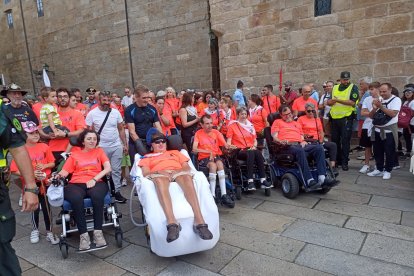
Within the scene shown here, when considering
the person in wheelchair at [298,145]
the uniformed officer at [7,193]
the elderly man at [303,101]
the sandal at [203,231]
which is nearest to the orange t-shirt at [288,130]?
the person in wheelchair at [298,145]

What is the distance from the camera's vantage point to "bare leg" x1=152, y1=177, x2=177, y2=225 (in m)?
2.89

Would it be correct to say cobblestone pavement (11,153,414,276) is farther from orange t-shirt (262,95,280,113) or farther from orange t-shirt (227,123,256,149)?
orange t-shirt (262,95,280,113)

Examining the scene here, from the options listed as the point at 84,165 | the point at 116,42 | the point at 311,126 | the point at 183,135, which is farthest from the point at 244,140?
the point at 116,42

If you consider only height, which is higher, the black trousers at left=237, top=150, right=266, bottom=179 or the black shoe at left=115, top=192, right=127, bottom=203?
the black trousers at left=237, top=150, right=266, bottom=179

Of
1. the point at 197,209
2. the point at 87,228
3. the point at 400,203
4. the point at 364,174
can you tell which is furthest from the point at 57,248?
the point at 364,174

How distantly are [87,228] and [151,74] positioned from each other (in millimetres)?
11012

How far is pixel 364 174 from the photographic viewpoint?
568 cm

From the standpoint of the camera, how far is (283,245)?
3.23 metres

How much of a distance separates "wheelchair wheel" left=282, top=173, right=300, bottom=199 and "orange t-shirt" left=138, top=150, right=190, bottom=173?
70.9 inches

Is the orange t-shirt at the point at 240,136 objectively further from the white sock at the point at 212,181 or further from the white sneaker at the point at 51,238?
the white sneaker at the point at 51,238

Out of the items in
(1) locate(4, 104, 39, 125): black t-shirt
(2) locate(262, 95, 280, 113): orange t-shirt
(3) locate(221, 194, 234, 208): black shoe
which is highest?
(1) locate(4, 104, 39, 125): black t-shirt

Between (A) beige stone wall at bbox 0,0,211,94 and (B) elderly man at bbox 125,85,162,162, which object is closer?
(B) elderly man at bbox 125,85,162,162

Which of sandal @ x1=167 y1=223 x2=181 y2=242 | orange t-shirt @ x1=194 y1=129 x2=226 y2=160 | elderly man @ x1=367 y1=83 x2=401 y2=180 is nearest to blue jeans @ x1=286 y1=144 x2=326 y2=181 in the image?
orange t-shirt @ x1=194 y1=129 x2=226 y2=160

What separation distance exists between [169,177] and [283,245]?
4.58 ft
